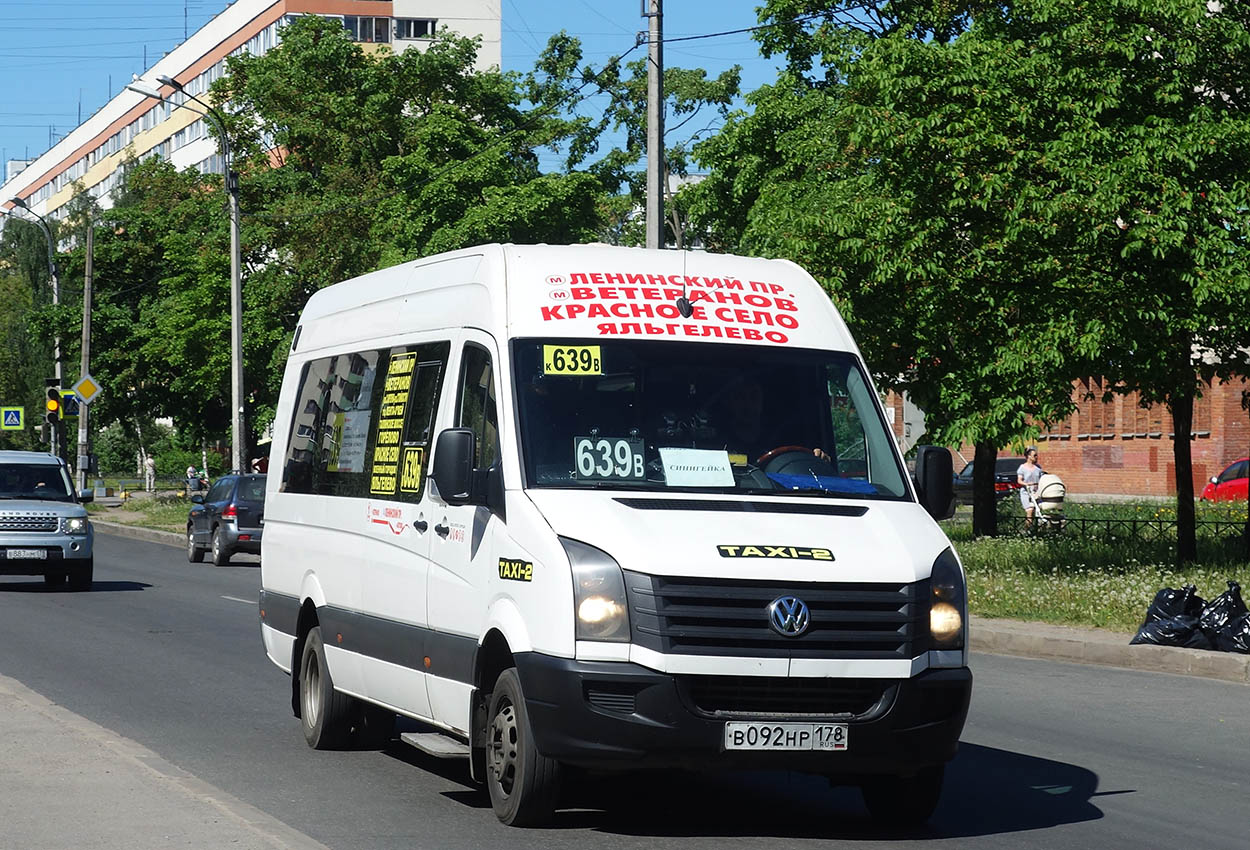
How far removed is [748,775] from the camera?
31.3 feet

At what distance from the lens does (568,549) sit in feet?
24.1

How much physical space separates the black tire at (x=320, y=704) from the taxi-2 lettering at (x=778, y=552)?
3.58 m

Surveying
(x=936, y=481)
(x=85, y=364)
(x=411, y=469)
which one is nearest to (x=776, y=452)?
(x=936, y=481)

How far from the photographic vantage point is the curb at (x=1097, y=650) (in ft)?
49.4

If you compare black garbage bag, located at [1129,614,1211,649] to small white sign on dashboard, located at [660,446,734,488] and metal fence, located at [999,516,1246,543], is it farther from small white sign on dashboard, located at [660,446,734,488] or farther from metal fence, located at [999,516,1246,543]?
metal fence, located at [999,516,1246,543]

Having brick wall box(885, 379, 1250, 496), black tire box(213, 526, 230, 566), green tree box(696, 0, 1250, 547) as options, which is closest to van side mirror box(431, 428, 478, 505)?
green tree box(696, 0, 1250, 547)

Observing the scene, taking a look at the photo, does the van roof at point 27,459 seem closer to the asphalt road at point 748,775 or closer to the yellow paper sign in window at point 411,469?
the asphalt road at point 748,775

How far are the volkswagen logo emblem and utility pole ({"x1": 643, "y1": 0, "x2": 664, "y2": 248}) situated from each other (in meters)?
16.8

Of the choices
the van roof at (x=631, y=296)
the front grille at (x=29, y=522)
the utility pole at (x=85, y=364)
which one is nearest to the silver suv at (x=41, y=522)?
the front grille at (x=29, y=522)

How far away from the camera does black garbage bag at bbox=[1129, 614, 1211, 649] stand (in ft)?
51.5

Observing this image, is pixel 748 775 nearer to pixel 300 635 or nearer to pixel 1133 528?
pixel 300 635

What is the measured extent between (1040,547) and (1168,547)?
1.81 m

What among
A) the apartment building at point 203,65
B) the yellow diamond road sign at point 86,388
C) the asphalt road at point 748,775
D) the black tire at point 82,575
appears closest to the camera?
the asphalt road at point 748,775

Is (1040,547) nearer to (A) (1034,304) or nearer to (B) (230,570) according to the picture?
(A) (1034,304)
